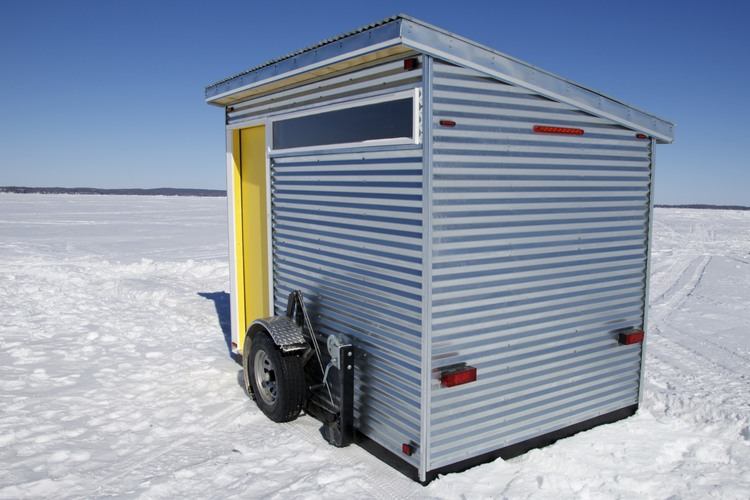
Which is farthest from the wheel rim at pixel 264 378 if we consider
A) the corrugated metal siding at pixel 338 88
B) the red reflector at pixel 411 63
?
the red reflector at pixel 411 63

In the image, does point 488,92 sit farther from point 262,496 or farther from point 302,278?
point 262,496

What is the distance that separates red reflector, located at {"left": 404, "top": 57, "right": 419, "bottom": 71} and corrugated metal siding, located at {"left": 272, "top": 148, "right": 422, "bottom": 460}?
548mm

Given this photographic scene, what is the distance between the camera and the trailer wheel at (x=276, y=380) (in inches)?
192

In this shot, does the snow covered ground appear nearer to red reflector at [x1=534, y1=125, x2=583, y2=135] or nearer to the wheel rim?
the wheel rim

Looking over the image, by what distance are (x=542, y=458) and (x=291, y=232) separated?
9.71ft

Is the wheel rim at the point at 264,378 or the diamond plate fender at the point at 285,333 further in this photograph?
the wheel rim at the point at 264,378

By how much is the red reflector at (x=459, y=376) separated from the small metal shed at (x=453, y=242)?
10 mm

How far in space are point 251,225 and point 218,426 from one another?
2.33m

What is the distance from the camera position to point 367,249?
14.4 ft

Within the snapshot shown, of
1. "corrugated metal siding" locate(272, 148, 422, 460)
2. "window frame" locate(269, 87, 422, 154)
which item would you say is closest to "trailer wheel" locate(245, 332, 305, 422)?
"corrugated metal siding" locate(272, 148, 422, 460)

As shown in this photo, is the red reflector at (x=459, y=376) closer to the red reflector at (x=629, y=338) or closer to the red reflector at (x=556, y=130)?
the red reflector at (x=629, y=338)

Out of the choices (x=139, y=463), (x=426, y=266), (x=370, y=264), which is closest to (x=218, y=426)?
(x=139, y=463)

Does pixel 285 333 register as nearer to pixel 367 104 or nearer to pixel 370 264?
pixel 370 264

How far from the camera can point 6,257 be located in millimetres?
14555
